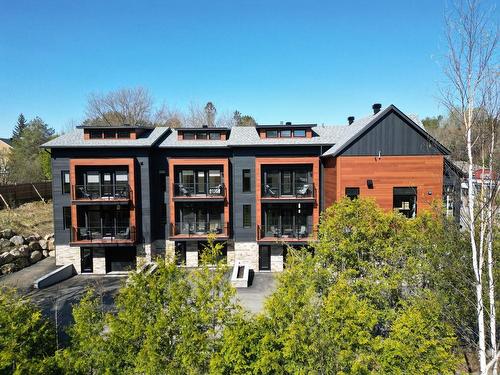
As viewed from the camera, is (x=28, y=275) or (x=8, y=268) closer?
(x=28, y=275)

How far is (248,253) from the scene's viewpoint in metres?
21.0

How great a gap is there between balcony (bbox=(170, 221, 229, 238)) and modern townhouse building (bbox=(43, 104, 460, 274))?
0.07 m

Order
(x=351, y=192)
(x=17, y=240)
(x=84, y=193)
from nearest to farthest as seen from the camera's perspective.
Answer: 1. (x=351, y=192)
2. (x=84, y=193)
3. (x=17, y=240)

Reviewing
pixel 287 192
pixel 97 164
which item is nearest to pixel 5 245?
pixel 97 164

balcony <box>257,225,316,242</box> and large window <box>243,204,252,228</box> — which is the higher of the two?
large window <box>243,204,252,228</box>

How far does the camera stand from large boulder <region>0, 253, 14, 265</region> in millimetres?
19828

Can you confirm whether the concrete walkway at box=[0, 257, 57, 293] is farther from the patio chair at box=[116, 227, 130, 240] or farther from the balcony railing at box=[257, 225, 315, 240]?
the balcony railing at box=[257, 225, 315, 240]

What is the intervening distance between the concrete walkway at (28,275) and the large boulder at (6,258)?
39.8 inches

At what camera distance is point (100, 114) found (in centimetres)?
4356

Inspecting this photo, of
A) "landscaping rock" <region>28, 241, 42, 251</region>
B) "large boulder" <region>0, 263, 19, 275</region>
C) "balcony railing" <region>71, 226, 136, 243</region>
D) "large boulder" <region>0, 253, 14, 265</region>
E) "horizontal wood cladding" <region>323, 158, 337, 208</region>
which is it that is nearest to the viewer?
"horizontal wood cladding" <region>323, 158, 337, 208</region>

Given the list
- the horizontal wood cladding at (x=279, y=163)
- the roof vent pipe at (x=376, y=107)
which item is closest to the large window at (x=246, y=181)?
the horizontal wood cladding at (x=279, y=163)

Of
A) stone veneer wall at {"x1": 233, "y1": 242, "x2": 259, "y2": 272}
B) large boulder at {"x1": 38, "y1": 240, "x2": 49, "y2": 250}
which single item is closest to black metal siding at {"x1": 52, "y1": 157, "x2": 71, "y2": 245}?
large boulder at {"x1": 38, "y1": 240, "x2": 49, "y2": 250}

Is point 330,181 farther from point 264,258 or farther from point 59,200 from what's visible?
point 59,200

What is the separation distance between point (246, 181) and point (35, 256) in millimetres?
16354
